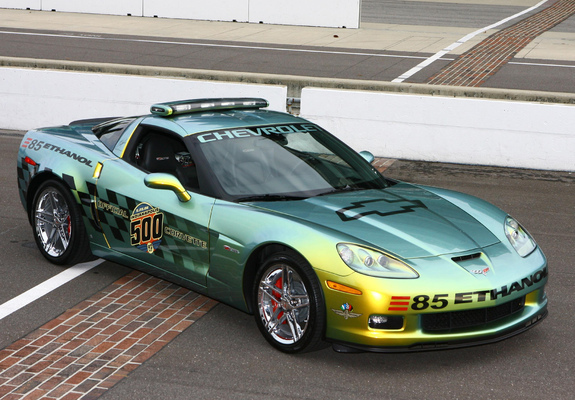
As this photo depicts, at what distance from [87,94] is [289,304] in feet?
27.0

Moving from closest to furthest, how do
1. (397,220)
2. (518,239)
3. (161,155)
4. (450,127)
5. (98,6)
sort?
(397,220)
(518,239)
(161,155)
(450,127)
(98,6)

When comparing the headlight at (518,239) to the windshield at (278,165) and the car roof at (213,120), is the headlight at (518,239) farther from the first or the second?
the car roof at (213,120)

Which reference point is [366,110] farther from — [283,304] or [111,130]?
[283,304]

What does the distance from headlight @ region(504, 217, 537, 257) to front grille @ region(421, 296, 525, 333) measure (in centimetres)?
60

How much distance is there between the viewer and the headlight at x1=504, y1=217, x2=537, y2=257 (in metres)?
5.58

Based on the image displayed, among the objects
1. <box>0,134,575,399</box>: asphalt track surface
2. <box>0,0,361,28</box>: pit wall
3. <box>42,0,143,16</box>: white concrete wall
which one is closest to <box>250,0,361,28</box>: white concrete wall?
<box>0,0,361,28</box>: pit wall

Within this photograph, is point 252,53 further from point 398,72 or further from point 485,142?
point 485,142

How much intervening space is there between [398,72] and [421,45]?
4571mm

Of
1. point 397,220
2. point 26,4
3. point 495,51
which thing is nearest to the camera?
point 397,220

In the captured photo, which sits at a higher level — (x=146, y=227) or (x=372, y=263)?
(x=372, y=263)

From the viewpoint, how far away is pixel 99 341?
5.53 metres

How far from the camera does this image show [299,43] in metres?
22.8

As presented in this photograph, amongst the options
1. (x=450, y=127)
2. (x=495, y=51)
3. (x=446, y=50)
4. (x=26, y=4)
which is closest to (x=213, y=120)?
(x=450, y=127)

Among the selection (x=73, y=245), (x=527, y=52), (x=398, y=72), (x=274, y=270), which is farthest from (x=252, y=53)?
(x=274, y=270)
